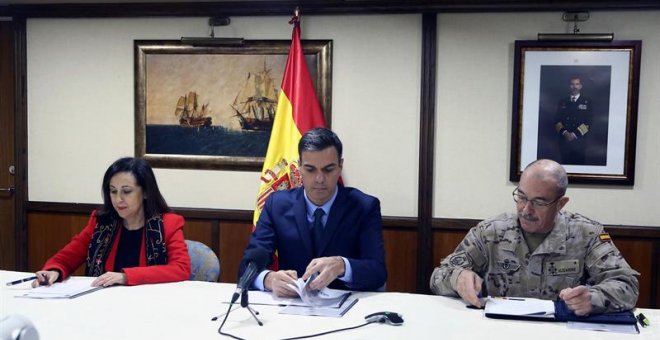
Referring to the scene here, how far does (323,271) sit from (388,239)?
1699 mm

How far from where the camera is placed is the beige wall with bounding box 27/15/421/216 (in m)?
3.81

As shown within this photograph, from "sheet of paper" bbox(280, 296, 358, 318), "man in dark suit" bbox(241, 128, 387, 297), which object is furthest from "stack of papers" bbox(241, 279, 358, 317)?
"man in dark suit" bbox(241, 128, 387, 297)

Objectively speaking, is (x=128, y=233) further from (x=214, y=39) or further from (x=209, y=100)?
(x=214, y=39)

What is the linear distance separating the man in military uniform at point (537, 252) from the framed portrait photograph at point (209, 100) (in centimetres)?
171

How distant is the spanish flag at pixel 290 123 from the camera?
3674 millimetres

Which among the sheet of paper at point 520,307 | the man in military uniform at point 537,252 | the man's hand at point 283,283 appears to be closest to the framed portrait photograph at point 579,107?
the man in military uniform at point 537,252

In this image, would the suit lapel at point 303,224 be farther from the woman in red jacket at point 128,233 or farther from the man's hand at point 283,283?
the woman in red jacket at point 128,233

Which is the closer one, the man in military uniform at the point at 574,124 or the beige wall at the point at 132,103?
the man in military uniform at the point at 574,124

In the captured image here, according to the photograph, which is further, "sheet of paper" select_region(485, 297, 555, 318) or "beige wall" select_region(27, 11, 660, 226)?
"beige wall" select_region(27, 11, 660, 226)

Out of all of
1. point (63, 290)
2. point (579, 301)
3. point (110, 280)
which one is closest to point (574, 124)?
point (579, 301)

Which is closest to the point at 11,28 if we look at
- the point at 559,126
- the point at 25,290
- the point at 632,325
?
the point at 25,290

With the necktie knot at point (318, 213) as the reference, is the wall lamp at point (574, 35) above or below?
above

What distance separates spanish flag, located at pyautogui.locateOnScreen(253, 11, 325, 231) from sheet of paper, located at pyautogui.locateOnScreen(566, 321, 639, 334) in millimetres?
1994

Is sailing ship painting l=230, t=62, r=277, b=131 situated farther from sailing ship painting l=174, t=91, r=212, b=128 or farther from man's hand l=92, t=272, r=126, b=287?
man's hand l=92, t=272, r=126, b=287
